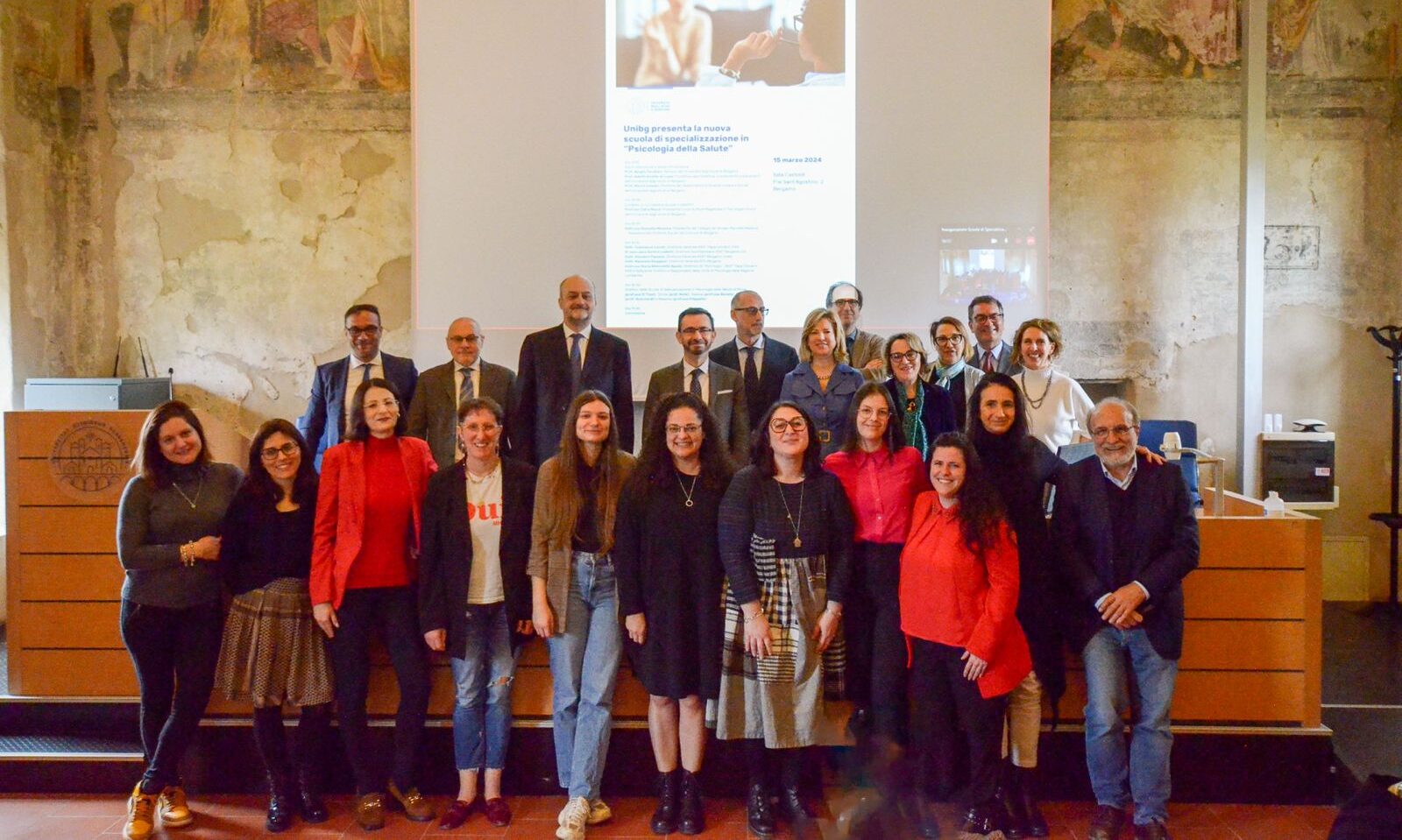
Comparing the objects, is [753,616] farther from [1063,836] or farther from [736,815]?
[1063,836]

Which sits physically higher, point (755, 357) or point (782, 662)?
point (755, 357)

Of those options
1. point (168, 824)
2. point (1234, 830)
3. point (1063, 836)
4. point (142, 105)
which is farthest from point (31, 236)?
point (1234, 830)

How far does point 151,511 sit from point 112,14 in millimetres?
5199

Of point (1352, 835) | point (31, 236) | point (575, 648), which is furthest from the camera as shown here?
point (31, 236)

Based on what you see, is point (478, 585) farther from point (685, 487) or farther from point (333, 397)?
point (333, 397)

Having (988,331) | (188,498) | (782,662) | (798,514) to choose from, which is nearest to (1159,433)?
(988,331)

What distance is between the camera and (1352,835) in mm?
1428

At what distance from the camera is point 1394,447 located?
612 cm

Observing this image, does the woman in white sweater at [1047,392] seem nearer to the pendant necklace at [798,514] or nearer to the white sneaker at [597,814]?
the pendant necklace at [798,514]

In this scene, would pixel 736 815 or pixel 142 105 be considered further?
pixel 142 105

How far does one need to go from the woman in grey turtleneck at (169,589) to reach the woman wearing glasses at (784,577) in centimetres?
186

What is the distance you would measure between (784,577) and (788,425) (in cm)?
51

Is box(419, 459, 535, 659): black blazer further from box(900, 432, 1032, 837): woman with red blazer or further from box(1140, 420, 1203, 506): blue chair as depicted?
box(1140, 420, 1203, 506): blue chair

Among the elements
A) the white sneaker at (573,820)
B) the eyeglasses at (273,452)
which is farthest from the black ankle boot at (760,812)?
the eyeglasses at (273,452)
